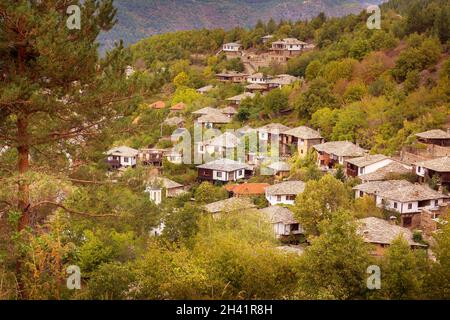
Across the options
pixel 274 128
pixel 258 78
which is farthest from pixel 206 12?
pixel 274 128

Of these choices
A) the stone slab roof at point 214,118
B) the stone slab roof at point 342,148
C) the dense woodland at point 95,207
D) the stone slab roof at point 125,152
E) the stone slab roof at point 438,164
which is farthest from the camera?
the stone slab roof at point 214,118

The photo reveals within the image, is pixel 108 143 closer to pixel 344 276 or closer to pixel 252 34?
pixel 344 276

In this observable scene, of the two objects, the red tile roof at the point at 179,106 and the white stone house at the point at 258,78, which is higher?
the white stone house at the point at 258,78

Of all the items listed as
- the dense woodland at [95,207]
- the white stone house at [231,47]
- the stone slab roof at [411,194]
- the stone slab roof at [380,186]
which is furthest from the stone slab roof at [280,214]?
the white stone house at [231,47]

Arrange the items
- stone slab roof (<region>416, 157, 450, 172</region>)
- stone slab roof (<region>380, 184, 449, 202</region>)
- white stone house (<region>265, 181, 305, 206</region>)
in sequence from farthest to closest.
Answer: white stone house (<region>265, 181, 305, 206</region>), stone slab roof (<region>416, 157, 450, 172</region>), stone slab roof (<region>380, 184, 449, 202</region>)

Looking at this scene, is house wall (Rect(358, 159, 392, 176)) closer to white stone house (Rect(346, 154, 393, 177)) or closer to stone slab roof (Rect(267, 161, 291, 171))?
white stone house (Rect(346, 154, 393, 177))

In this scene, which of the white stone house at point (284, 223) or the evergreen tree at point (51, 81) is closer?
the evergreen tree at point (51, 81)

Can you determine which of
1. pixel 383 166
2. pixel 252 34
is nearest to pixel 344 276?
pixel 383 166

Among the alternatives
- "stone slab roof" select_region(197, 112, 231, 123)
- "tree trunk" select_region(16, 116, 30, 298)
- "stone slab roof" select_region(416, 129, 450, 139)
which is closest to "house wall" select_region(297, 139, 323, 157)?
"stone slab roof" select_region(416, 129, 450, 139)

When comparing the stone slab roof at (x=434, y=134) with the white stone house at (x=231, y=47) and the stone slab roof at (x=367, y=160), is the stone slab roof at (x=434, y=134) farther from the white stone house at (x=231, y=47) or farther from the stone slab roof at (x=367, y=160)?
the white stone house at (x=231, y=47)
